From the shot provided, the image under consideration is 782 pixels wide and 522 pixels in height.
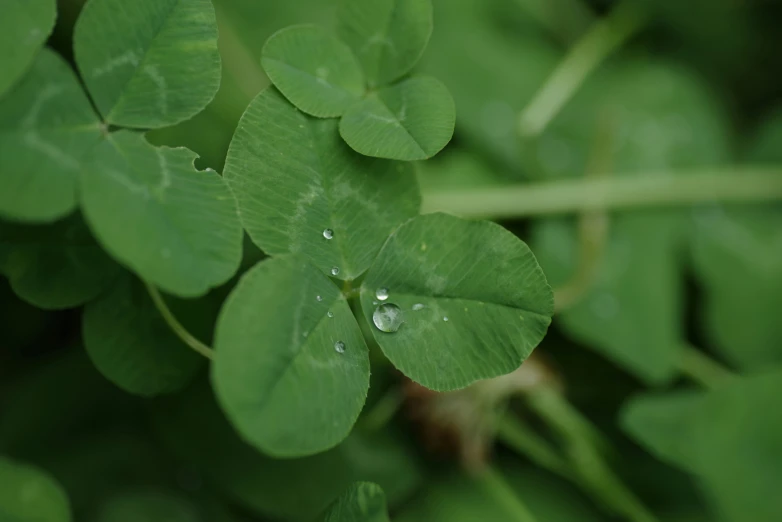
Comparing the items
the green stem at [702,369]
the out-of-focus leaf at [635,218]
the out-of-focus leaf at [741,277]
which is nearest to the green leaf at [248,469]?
the out-of-focus leaf at [635,218]

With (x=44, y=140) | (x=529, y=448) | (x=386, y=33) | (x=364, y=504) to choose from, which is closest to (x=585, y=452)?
(x=529, y=448)

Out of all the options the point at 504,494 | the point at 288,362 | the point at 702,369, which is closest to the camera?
the point at 288,362

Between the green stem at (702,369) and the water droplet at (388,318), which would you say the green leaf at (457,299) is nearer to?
the water droplet at (388,318)

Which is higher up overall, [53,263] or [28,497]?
[53,263]

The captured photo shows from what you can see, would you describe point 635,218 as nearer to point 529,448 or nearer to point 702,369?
point 702,369

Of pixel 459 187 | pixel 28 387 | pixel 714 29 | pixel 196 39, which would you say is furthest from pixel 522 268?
pixel 714 29

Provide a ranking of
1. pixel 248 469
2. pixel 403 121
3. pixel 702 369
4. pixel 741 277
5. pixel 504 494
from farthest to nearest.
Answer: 1. pixel 741 277
2. pixel 702 369
3. pixel 504 494
4. pixel 248 469
5. pixel 403 121

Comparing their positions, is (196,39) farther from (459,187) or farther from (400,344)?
(459,187)

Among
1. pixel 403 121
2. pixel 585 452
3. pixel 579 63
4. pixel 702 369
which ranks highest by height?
pixel 403 121

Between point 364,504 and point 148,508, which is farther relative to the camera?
point 148,508
